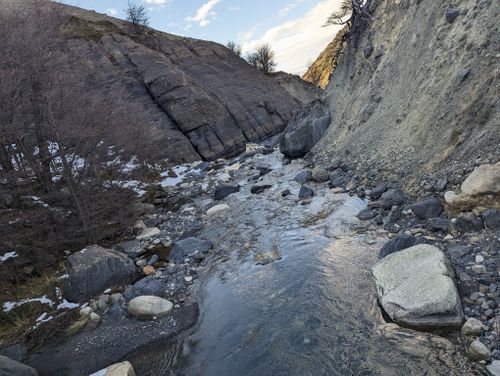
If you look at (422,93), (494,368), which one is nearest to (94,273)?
(494,368)

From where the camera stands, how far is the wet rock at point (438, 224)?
8695 mm

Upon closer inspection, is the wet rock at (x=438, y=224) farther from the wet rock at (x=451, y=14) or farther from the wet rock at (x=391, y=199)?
the wet rock at (x=451, y=14)

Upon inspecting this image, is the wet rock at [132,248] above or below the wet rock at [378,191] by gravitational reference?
above

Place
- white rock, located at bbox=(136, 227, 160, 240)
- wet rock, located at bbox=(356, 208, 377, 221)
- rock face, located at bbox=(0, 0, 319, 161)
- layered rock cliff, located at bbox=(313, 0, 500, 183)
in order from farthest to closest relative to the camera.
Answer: rock face, located at bbox=(0, 0, 319, 161) → white rock, located at bbox=(136, 227, 160, 240) → wet rock, located at bbox=(356, 208, 377, 221) → layered rock cliff, located at bbox=(313, 0, 500, 183)

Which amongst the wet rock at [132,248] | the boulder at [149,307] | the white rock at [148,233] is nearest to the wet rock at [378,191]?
the boulder at [149,307]

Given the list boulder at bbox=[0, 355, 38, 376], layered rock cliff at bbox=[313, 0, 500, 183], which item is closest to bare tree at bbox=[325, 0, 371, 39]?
Result: layered rock cliff at bbox=[313, 0, 500, 183]

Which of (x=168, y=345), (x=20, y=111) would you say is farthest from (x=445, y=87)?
(x=20, y=111)

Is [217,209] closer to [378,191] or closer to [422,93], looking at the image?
[378,191]

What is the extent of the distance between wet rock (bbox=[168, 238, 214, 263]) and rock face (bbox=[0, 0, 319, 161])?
72.3 feet

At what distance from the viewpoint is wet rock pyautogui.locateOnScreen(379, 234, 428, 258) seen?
8.49 metres

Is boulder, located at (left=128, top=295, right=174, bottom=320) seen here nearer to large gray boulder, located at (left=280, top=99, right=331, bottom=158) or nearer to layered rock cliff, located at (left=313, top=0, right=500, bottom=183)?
layered rock cliff, located at (left=313, top=0, right=500, bottom=183)

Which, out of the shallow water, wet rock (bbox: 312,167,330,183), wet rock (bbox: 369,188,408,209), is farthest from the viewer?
wet rock (bbox: 312,167,330,183)

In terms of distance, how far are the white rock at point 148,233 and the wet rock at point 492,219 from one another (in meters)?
11.7

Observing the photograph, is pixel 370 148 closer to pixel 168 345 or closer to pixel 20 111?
pixel 168 345
